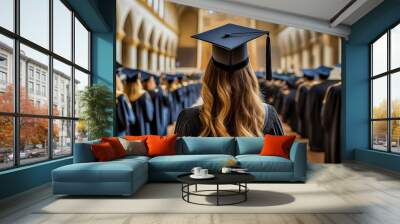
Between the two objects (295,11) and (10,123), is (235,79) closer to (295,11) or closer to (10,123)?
(295,11)

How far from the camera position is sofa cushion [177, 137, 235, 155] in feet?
20.0

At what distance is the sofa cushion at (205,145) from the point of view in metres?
6.11

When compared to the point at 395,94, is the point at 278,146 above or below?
below

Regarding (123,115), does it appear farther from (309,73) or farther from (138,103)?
(309,73)

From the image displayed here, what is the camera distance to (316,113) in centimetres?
873

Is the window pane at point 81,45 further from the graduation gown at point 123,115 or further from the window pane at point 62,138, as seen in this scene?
the window pane at point 62,138

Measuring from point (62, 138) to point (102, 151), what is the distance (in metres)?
1.53

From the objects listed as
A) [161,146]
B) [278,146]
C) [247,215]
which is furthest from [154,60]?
[247,215]

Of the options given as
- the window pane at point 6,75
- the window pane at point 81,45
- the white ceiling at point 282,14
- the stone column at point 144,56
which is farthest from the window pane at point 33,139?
the white ceiling at point 282,14

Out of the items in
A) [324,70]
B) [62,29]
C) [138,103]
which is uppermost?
[62,29]

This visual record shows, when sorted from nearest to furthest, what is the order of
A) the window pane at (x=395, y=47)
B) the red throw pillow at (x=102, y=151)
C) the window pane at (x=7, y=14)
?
1. the window pane at (x=7, y=14)
2. the red throw pillow at (x=102, y=151)
3. the window pane at (x=395, y=47)

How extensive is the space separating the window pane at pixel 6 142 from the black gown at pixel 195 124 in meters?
2.65

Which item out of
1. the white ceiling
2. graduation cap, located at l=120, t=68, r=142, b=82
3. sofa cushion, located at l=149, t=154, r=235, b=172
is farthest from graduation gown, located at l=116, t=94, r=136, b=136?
sofa cushion, located at l=149, t=154, r=235, b=172

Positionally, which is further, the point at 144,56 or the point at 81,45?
the point at 144,56
